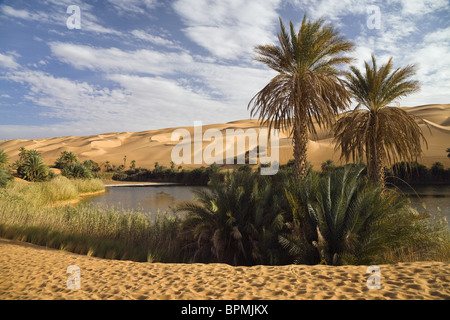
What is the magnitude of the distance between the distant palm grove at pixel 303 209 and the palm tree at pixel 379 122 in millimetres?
33

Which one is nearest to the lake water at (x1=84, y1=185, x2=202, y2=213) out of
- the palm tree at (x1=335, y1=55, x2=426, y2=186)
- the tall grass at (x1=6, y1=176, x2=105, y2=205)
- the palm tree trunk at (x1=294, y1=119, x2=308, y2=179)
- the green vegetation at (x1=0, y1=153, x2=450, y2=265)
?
the tall grass at (x1=6, y1=176, x2=105, y2=205)

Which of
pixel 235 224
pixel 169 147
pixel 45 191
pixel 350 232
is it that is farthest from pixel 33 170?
pixel 169 147

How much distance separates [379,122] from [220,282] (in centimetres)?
802

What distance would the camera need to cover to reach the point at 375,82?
9.62 metres

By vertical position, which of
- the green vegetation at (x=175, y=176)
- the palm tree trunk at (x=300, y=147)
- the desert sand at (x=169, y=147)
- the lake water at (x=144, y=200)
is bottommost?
the lake water at (x=144, y=200)

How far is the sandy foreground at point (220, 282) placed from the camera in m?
3.26

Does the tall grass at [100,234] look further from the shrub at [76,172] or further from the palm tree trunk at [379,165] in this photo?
the shrub at [76,172]

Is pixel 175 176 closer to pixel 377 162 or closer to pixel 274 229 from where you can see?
pixel 377 162

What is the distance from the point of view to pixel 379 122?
9516 mm

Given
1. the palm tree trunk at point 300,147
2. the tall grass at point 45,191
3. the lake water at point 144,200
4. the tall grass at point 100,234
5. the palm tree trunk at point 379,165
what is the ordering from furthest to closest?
1. the tall grass at point 45,191
2. the lake water at point 144,200
3. the palm tree trunk at point 379,165
4. the palm tree trunk at point 300,147
5. the tall grass at point 100,234

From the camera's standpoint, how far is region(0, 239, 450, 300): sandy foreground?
3.26 meters

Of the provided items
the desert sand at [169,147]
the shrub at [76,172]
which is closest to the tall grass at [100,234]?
the shrub at [76,172]
